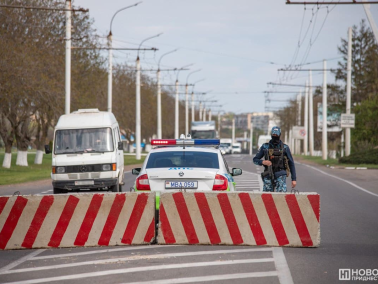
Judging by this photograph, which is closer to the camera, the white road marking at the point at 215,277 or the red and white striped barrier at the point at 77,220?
the white road marking at the point at 215,277

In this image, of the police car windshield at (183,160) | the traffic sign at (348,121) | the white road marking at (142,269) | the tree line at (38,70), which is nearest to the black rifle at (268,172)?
the police car windshield at (183,160)

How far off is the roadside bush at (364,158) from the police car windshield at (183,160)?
1435 inches

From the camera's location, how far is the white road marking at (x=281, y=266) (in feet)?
26.2

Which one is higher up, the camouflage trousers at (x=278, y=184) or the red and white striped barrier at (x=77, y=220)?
the camouflage trousers at (x=278, y=184)

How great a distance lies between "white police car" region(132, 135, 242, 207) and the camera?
11.8 meters

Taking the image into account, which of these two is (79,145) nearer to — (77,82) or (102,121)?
(102,121)

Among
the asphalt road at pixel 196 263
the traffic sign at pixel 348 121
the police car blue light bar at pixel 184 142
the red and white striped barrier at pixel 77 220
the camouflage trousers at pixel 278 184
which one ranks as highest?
the traffic sign at pixel 348 121

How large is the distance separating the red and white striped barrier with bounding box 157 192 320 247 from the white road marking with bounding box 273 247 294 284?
38 cm

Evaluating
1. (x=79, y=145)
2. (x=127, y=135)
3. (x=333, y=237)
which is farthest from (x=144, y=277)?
(x=127, y=135)

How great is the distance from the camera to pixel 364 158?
1873 inches

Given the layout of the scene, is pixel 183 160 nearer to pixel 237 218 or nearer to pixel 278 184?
pixel 278 184

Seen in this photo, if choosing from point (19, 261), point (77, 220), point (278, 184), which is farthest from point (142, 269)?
point (278, 184)

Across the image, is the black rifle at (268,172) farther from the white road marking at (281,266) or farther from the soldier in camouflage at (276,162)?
the white road marking at (281,266)

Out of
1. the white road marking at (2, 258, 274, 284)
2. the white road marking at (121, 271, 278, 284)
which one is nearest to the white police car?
the white road marking at (2, 258, 274, 284)
